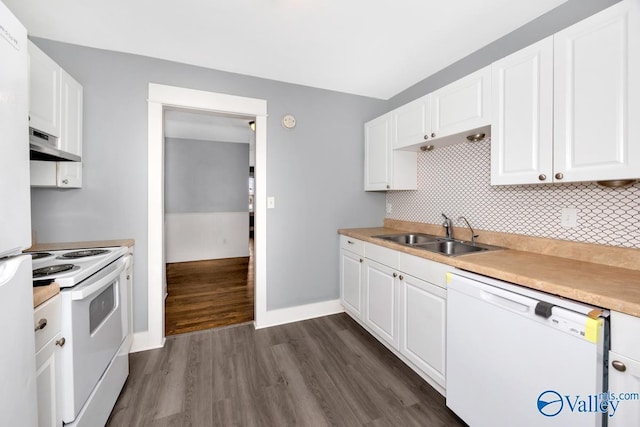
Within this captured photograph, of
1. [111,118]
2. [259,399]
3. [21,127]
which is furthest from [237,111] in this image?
[259,399]

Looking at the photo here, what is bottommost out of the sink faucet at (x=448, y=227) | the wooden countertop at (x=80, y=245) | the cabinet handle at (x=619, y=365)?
the cabinet handle at (x=619, y=365)

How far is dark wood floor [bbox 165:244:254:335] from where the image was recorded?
2629 millimetres

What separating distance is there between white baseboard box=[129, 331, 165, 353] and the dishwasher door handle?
2.47 meters

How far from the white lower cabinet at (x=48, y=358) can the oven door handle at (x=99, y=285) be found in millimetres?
61

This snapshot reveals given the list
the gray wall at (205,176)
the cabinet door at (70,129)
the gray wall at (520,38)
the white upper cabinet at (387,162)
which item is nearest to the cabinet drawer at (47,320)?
the cabinet door at (70,129)

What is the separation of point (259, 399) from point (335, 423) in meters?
0.51

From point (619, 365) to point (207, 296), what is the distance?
346cm

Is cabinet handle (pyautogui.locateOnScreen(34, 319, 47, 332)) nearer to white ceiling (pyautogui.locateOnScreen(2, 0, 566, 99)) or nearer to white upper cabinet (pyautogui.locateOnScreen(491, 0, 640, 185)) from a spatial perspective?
white ceiling (pyautogui.locateOnScreen(2, 0, 566, 99))

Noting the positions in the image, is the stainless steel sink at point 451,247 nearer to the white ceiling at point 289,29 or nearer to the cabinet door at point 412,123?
the cabinet door at point 412,123

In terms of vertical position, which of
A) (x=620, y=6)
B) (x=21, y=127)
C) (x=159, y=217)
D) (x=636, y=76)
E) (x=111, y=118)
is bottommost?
(x=159, y=217)

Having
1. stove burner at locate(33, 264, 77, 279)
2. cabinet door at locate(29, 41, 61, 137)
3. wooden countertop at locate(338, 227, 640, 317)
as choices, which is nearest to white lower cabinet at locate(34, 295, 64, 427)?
stove burner at locate(33, 264, 77, 279)

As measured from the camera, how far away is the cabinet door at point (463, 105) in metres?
1.65

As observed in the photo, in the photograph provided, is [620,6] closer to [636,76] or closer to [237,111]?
[636,76]

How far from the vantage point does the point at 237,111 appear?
7.95 feet
